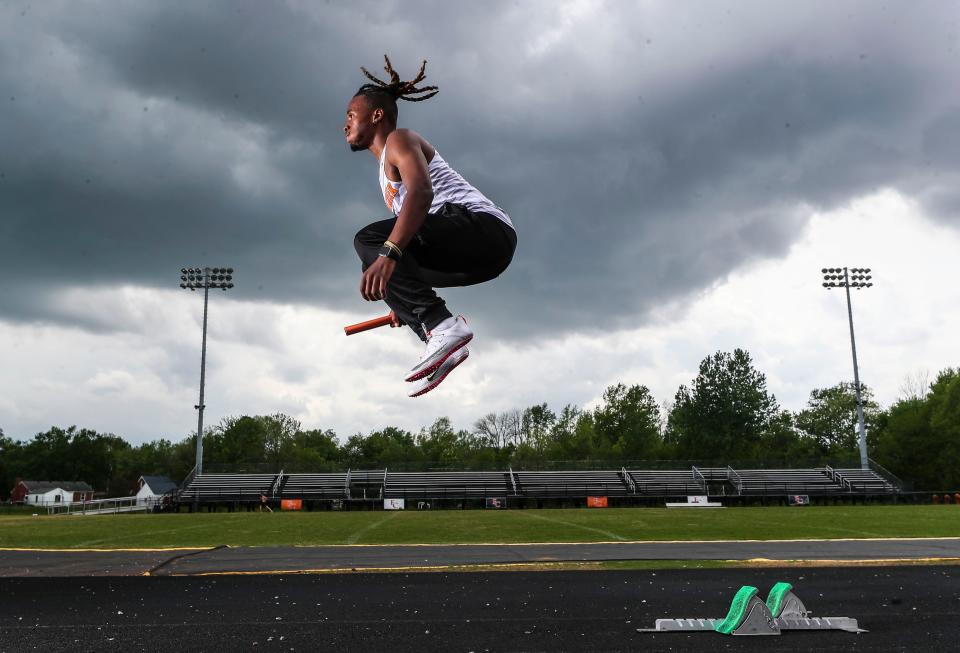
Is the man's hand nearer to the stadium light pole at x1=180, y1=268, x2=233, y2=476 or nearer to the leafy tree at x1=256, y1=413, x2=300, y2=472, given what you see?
the stadium light pole at x1=180, y1=268, x2=233, y2=476

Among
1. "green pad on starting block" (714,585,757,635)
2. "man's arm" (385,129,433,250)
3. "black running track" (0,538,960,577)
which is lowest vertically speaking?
"black running track" (0,538,960,577)

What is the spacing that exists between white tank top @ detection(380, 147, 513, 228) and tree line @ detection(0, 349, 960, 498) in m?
62.9

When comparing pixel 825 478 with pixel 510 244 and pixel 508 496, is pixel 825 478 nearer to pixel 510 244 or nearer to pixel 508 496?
pixel 508 496

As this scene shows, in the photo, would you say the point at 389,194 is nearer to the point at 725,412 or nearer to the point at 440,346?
the point at 440,346

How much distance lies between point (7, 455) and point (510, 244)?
471ft

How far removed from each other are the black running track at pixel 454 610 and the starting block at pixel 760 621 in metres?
0.14

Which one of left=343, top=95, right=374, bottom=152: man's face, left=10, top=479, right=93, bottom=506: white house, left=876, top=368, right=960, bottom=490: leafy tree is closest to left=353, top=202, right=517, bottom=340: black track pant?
left=343, top=95, right=374, bottom=152: man's face

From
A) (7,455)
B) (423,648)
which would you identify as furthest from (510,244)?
(7,455)

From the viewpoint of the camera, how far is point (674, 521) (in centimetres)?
2497

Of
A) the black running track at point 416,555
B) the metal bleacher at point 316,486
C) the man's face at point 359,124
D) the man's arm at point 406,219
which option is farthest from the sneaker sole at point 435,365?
the metal bleacher at point 316,486

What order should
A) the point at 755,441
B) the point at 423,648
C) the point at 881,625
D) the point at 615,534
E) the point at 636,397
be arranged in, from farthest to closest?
the point at 636,397, the point at 755,441, the point at 615,534, the point at 881,625, the point at 423,648

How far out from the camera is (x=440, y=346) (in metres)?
3.56

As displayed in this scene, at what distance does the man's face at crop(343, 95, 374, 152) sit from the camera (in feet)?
12.3

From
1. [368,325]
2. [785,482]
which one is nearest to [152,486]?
[785,482]
